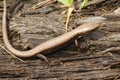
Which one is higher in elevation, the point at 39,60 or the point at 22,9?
the point at 22,9

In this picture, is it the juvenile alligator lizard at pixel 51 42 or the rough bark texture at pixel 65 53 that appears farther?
the juvenile alligator lizard at pixel 51 42

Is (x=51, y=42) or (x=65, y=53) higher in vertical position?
(x=51, y=42)

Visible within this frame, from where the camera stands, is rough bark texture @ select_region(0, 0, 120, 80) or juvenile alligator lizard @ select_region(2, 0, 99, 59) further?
juvenile alligator lizard @ select_region(2, 0, 99, 59)

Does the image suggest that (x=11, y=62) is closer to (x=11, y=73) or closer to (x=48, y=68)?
(x=11, y=73)

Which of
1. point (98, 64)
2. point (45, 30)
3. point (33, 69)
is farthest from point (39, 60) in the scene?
point (98, 64)
